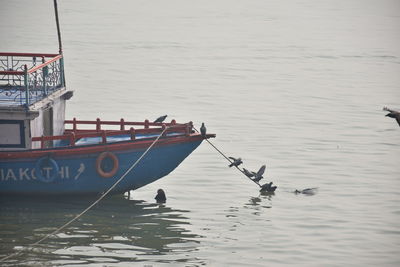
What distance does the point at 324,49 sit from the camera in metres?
52.5

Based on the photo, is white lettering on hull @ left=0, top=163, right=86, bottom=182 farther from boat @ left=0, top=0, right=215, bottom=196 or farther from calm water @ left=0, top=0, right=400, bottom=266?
calm water @ left=0, top=0, right=400, bottom=266

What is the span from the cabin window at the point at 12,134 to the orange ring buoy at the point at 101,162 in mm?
1628

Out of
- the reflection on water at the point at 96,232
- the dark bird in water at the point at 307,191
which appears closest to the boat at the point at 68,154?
the reflection on water at the point at 96,232

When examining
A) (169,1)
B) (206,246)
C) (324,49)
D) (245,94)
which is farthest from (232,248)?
(169,1)

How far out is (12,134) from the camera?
1922 cm

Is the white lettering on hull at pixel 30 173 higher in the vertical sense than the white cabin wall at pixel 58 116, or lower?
lower

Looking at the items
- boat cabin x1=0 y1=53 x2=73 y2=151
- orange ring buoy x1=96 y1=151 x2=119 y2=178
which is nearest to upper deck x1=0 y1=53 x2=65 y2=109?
boat cabin x1=0 y1=53 x2=73 y2=151

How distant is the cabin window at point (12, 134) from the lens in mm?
19109

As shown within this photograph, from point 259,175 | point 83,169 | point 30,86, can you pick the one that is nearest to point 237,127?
point 259,175

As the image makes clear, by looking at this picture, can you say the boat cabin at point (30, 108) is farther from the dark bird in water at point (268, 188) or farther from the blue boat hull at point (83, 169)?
the dark bird in water at point (268, 188)

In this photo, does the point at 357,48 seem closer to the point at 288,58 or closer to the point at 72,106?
the point at 288,58

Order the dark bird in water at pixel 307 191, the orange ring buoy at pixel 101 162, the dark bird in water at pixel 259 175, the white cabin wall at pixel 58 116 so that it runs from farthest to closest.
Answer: the dark bird in water at pixel 307 191 → the dark bird in water at pixel 259 175 → the white cabin wall at pixel 58 116 → the orange ring buoy at pixel 101 162

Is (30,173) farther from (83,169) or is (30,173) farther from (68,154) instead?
(83,169)

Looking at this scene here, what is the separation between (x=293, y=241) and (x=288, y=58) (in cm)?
3076
